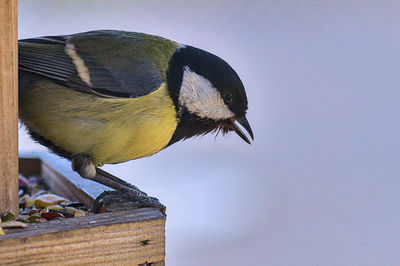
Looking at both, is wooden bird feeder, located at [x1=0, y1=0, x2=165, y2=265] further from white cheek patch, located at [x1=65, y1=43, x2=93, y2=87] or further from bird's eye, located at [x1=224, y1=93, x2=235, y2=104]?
bird's eye, located at [x1=224, y1=93, x2=235, y2=104]

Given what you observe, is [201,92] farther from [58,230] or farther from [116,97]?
[58,230]

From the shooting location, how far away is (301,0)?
6922mm

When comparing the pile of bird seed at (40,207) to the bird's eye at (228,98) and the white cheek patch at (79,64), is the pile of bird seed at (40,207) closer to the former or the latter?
the white cheek patch at (79,64)

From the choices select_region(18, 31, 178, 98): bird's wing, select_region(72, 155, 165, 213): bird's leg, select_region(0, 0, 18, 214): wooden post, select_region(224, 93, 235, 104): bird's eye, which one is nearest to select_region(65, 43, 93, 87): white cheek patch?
select_region(18, 31, 178, 98): bird's wing

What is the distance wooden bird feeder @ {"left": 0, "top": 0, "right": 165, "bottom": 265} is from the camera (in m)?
1.76

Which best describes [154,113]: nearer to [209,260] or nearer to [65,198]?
[65,198]

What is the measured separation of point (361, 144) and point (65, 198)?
12.0ft

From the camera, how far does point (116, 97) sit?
7.81 ft

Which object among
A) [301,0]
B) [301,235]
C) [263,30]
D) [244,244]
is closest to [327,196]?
[301,235]

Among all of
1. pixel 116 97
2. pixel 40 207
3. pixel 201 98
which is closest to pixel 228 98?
pixel 201 98

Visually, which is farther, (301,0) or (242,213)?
(301,0)

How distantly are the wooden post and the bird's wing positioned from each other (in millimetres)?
360

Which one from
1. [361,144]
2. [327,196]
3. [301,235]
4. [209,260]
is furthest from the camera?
[361,144]

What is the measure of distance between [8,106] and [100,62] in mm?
539
